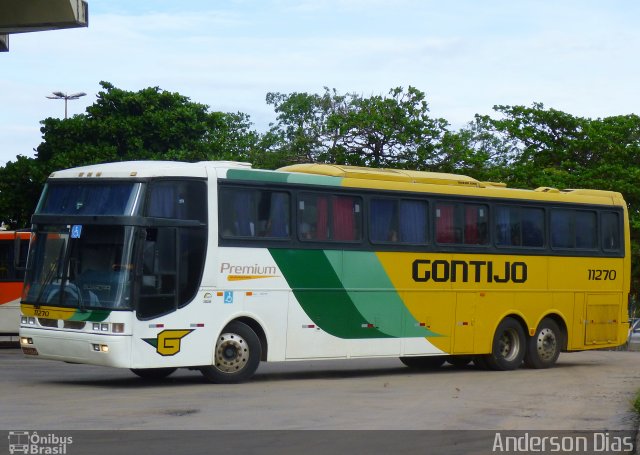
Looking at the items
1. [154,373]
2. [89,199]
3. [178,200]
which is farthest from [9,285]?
[178,200]

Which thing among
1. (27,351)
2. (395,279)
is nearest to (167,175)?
(27,351)

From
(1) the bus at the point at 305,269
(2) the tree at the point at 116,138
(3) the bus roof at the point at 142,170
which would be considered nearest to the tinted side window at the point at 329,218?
(1) the bus at the point at 305,269

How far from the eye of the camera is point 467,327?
21.2 meters

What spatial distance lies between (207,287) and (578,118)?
3853 cm

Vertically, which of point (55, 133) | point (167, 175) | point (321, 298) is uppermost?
point (55, 133)

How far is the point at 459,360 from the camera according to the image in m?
23.1

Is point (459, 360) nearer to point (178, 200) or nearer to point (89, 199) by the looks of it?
point (178, 200)

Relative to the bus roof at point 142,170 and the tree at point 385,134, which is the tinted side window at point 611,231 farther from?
the tree at point 385,134

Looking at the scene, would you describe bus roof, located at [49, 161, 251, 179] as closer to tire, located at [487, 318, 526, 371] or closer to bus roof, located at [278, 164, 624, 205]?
bus roof, located at [278, 164, 624, 205]

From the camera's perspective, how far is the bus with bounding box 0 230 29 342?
28.1 metres

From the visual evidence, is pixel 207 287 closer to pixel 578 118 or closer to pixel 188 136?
pixel 188 136

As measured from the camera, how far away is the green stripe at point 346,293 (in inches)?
728
